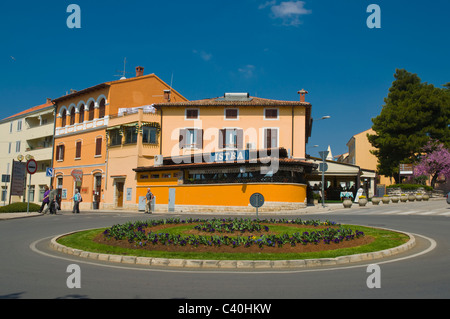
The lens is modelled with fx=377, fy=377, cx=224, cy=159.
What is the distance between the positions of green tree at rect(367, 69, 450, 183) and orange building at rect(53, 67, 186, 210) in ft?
86.3

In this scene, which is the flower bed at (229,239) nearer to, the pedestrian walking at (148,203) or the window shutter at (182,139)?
the pedestrian walking at (148,203)

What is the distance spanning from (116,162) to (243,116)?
13.6m

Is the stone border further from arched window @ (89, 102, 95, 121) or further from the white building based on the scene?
the white building

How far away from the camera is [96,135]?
40.9m

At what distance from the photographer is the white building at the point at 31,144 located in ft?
160

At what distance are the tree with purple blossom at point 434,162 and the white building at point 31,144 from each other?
Answer: 4482 cm

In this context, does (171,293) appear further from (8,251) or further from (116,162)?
(116,162)

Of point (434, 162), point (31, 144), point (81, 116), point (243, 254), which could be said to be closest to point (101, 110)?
point (81, 116)

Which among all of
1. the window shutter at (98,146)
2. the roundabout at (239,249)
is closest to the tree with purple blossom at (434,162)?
the roundabout at (239,249)

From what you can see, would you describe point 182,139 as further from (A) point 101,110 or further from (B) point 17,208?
(B) point 17,208

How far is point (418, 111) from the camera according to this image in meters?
46.5
